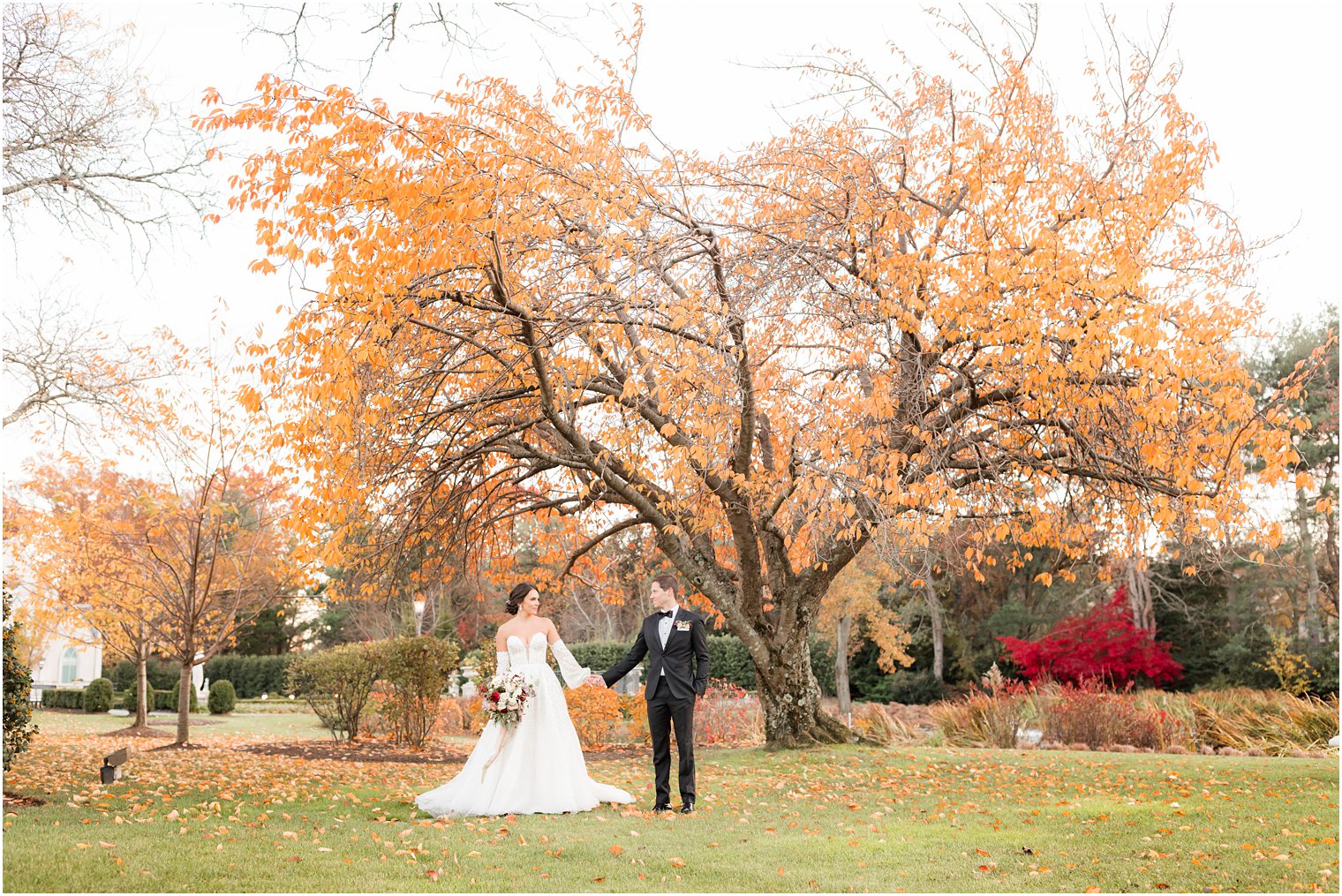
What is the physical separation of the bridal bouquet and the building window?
39.7 m

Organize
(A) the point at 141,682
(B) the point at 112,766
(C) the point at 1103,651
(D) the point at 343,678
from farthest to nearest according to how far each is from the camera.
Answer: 1. (C) the point at 1103,651
2. (A) the point at 141,682
3. (D) the point at 343,678
4. (B) the point at 112,766

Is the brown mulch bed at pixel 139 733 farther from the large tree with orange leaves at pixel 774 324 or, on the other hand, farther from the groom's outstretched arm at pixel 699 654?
the groom's outstretched arm at pixel 699 654

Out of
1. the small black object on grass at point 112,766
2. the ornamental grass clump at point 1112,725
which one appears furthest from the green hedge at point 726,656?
the small black object on grass at point 112,766

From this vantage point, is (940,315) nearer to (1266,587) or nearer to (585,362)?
(585,362)

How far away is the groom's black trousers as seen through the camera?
7715 mm

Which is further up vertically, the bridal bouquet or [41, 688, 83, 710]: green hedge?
the bridal bouquet

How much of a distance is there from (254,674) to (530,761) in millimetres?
31673

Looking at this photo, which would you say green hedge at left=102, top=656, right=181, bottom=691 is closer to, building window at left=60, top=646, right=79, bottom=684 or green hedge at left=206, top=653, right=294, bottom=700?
green hedge at left=206, top=653, right=294, bottom=700

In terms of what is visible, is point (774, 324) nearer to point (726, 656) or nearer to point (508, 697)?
point (508, 697)

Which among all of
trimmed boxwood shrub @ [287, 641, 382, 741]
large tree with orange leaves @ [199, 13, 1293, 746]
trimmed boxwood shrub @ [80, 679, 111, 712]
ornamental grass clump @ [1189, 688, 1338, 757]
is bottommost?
ornamental grass clump @ [1189, 688, 1338, 757]

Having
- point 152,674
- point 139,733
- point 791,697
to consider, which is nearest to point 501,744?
point 791,697

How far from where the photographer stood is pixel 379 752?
14289 millimetres

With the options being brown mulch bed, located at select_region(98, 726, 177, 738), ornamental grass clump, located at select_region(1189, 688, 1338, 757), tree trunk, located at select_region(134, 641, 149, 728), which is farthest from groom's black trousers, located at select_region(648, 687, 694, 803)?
tree trunk, located at select_region(134, 641, 149, 728)

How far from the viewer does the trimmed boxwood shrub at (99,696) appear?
2953 cm
